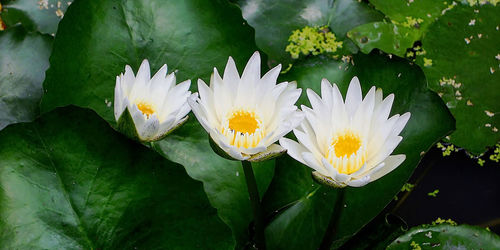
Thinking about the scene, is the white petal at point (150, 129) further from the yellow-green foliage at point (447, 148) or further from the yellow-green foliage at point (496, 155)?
the yellow-green foliage at point (496, 155)

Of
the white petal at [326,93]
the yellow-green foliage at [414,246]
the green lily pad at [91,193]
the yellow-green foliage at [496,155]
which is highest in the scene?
the white petal at [326,93]

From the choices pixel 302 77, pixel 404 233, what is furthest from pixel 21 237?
pixel 404 233

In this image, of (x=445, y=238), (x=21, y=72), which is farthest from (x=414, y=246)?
(x=21, y=72)

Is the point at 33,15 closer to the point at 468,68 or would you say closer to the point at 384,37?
the point at 384,37

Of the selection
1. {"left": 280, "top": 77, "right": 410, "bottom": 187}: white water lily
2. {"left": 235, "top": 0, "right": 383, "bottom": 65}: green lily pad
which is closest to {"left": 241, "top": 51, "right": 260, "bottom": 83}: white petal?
{"left": 280, "top": 77, "right": 410, "bottom": 187}: white water lily

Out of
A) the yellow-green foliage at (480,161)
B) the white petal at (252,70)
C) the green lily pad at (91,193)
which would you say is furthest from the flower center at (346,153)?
the yellow-green foliage at (480,161)

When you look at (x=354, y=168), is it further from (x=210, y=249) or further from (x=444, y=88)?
(x=444, y=88)
